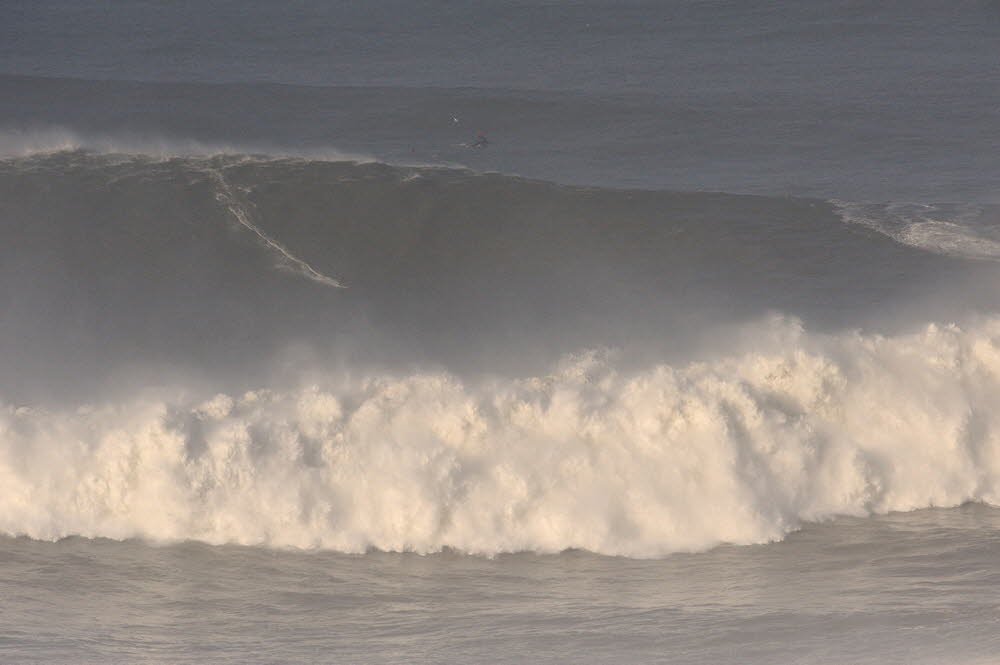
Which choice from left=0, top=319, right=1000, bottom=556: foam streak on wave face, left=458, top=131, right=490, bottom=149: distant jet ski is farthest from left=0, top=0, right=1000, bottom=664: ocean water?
left=458, top=131, right=490, bottom=149: distant jet ski

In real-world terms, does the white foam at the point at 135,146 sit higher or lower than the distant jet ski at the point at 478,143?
lower

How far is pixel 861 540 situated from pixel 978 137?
37.7ft

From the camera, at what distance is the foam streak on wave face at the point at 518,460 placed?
1035 centimetres

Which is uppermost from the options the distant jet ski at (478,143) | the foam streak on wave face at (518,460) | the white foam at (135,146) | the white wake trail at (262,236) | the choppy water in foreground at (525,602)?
the distant jet ski at (478,143)

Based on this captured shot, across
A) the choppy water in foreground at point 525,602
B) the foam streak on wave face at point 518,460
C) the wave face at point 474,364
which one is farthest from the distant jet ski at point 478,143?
the choppy water in foreground at point 525,602

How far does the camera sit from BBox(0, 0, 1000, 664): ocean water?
30.1 ft

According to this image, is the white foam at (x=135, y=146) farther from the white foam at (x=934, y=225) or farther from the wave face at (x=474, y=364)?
the white foam at (x=934, y=225)

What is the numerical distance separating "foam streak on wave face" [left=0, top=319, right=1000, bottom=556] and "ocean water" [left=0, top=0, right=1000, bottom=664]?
28 millimetres

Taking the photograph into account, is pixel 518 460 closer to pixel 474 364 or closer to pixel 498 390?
pixel 498 390

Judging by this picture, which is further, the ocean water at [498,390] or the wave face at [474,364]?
the wave face at [474,364]

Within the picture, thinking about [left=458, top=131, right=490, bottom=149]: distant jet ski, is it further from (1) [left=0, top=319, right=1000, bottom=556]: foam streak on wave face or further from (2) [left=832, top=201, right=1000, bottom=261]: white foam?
(1) [left=0, top=319, right=1000, bottom=556]: foam streak on wave face

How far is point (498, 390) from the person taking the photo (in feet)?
36.8

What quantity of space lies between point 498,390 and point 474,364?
2.99 ft

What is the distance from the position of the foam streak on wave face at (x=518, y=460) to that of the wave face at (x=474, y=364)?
2 cm
